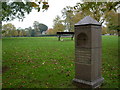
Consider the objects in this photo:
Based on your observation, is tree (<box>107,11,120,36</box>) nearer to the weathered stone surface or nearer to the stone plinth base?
the weathered stone surface

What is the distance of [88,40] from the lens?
418cm

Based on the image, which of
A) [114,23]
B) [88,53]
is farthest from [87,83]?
[114,23]

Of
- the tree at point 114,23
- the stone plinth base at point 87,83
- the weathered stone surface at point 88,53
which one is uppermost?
the tree at point 114,23

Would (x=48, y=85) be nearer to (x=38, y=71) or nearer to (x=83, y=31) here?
(x=38, y=71)

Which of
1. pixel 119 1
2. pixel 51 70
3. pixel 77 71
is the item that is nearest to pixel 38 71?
pixel 51 70

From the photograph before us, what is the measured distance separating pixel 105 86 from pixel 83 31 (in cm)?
180

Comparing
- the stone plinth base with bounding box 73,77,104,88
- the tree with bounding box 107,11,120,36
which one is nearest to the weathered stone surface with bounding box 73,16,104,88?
the stone plinth base with bounding box 73,77,104,88

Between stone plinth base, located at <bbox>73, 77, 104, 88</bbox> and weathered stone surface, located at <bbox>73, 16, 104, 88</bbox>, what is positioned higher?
weathered stone surface, located at <bbox>73, 16, 104, 88</bbox>

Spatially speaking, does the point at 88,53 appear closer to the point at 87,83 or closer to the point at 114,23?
the point at 87,83

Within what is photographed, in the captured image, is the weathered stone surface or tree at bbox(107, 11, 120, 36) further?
tree at bbox(107, 11, 120, 36)

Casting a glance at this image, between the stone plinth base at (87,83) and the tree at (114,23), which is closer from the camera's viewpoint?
the stone plinth base at (87,83)

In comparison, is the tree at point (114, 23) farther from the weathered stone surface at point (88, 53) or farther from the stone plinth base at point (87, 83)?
the stone plinth base at point (87, 83)

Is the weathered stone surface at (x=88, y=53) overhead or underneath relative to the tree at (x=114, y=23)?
underneath

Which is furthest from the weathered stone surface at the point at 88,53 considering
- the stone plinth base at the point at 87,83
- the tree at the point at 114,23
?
the tree at the point at 114,23
